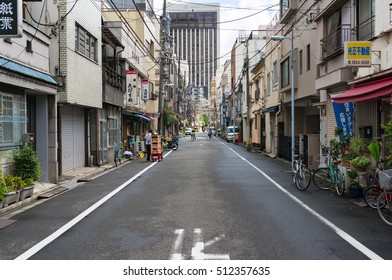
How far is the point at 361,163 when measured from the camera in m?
11.7

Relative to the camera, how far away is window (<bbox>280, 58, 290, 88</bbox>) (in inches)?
997

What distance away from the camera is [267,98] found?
34.4m

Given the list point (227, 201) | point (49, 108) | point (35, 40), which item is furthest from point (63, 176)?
point (227, 201)

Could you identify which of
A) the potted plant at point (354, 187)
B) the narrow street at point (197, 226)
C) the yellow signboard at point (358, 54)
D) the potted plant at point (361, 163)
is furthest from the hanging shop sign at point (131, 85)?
the potted plant at point (354, 187)

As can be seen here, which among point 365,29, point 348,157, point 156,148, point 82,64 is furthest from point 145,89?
point 348,157

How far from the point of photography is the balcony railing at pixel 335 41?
14617 millimetres

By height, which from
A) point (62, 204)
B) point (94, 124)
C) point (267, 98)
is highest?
point (267, 98)

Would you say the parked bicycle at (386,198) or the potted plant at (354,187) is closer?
the parked bicycle at (386,198)

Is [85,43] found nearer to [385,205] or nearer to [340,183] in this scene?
[340,183]

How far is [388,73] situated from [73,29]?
12875 mm

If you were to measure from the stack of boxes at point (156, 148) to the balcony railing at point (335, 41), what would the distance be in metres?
11.9

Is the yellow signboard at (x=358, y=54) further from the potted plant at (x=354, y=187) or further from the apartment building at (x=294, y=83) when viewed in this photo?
the apartment building at (x=294, y=83)

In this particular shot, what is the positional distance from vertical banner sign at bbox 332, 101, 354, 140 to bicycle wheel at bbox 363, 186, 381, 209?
4184 mm

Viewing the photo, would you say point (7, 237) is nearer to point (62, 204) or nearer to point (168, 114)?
point (62, 204)
